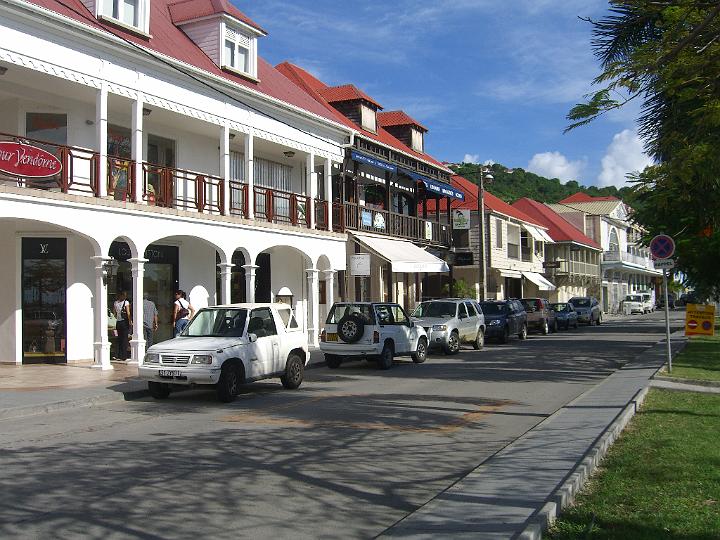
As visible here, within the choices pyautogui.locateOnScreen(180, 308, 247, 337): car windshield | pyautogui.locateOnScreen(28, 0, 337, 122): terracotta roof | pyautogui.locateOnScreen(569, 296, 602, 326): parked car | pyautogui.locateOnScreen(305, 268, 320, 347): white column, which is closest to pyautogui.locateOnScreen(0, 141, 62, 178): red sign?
pyautogui.locateOnScreen(28, 0, 337, 122): terracotta roof

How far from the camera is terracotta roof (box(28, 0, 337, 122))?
1789 cm

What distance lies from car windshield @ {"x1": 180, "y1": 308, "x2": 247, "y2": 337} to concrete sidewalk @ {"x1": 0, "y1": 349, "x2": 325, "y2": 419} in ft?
4.83

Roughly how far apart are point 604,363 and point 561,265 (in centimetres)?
4621

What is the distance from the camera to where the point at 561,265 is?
65.6 m

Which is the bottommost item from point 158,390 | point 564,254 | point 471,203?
point 158,390

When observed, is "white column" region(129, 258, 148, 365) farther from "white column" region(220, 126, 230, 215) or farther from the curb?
the curb

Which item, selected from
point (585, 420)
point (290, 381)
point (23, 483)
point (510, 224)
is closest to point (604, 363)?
point (290, 381)

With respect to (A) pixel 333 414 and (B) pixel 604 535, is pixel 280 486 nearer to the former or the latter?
(B) pixel 604 535

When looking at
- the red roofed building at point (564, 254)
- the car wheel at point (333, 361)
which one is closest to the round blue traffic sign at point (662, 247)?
the car wheel at point (333, 361)

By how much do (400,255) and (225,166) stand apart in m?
9.50

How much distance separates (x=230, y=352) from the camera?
44.1 feet

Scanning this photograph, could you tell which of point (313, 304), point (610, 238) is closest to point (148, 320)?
point (313, 304)

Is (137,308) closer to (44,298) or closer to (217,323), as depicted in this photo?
(44,298)

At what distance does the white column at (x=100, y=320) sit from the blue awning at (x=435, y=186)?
17.0m
